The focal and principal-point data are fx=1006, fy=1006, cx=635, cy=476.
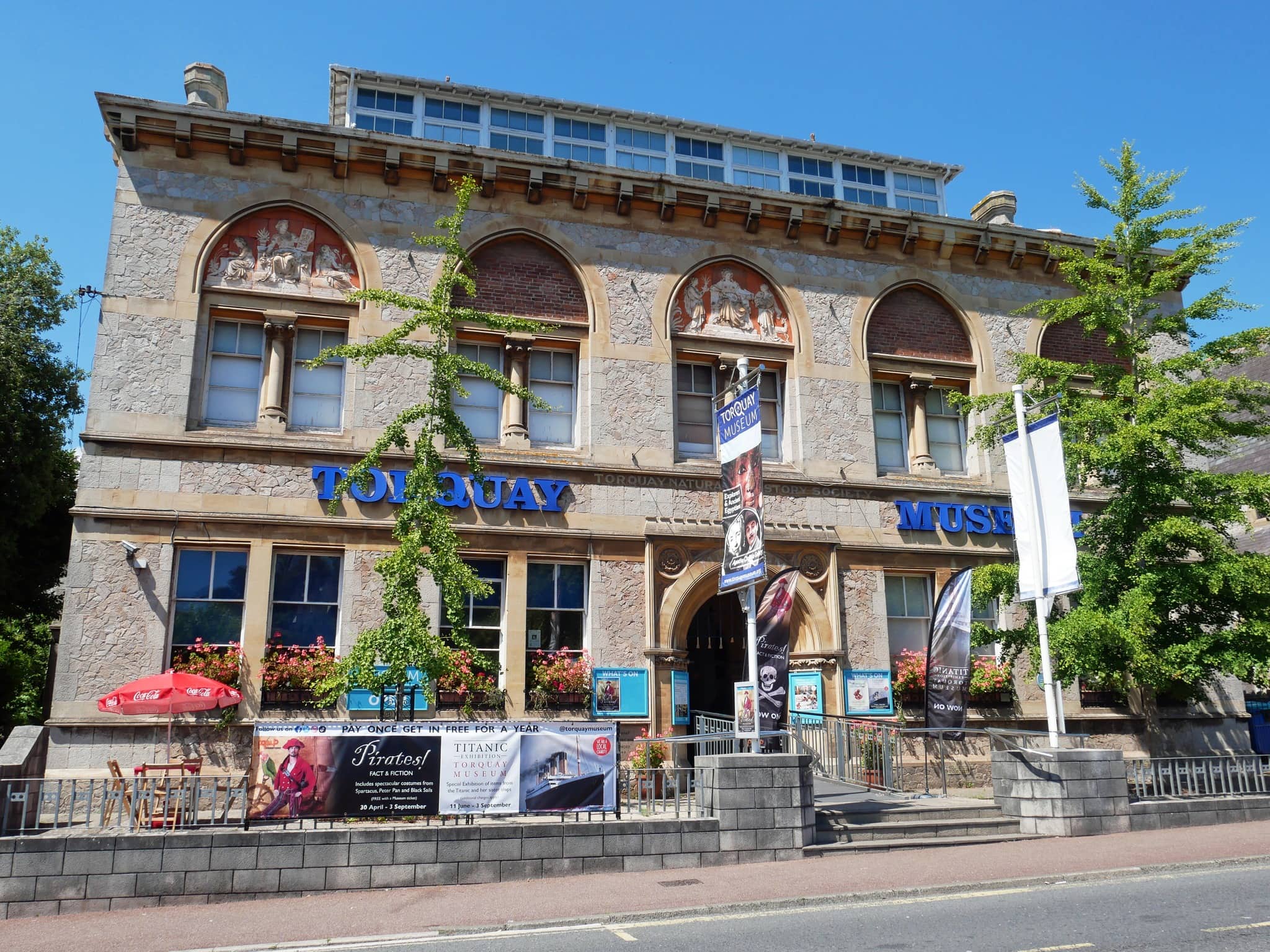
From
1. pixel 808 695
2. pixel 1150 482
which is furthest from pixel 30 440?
pixel 1150 482

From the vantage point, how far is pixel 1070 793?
13.5 meters

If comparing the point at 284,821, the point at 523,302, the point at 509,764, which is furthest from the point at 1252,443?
the point at 284,821

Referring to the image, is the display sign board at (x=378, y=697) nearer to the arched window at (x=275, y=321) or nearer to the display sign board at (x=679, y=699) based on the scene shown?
the display sign board at (x=679, y=699)

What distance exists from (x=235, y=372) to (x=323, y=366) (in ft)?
4.80

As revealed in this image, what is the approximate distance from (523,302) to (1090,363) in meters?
10.4

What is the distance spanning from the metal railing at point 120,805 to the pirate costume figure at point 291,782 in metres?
0.31

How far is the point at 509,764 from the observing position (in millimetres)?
11539

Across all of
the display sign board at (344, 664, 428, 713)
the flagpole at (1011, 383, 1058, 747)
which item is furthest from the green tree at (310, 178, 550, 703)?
the flagpole at (1011, 383, 1058, 747)

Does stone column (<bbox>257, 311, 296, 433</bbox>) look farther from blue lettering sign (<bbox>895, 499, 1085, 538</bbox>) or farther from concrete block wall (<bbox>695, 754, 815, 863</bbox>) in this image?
blue lettering sign (<bbox>895, 499, 1085, 538</bbox>)

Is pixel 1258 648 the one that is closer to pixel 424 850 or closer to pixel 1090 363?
pixel 1090 363

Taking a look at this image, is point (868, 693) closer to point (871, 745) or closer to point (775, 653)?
point (871, 745)

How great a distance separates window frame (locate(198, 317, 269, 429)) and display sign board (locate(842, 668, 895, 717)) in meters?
11.4

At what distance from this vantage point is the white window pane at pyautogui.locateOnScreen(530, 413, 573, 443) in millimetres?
18531

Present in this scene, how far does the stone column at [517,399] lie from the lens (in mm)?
18109
